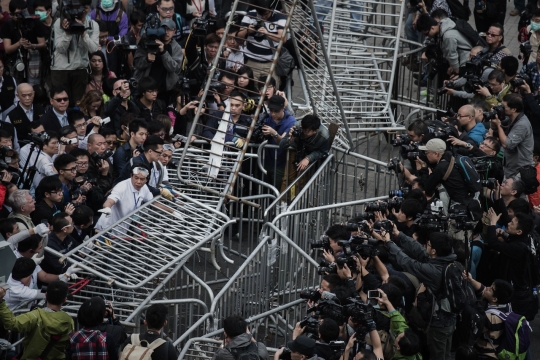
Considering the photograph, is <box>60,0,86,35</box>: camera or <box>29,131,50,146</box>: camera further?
<box>60,0,86,35</box>: camera

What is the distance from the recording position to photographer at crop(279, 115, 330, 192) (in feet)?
42.7

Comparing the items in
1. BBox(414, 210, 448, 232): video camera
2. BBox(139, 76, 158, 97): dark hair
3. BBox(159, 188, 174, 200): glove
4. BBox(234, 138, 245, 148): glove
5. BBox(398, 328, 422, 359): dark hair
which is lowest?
BBox(398, 328, 422, 359): dark hair

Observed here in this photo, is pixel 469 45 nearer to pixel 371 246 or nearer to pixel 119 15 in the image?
pixel 119 15

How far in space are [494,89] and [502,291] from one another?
432cm

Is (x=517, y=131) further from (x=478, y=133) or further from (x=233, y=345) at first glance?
(x=233, y=345)

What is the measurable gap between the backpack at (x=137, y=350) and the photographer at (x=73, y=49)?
6287 mm

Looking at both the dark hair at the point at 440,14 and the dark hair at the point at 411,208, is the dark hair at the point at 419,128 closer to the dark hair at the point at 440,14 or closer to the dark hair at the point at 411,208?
the dark hair at the point at 411,208

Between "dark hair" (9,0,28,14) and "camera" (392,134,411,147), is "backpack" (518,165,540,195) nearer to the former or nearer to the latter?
"camera" (392,134,411,147)

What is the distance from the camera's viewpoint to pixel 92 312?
384 inches

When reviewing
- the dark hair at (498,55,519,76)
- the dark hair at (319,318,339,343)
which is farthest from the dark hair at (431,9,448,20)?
the dark hair at (319,318,339,343)

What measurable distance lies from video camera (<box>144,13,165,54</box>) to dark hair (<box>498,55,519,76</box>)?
4292 millimetres

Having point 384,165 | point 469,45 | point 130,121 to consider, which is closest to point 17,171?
point 130,121

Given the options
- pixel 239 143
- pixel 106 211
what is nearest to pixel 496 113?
pixel 239 143

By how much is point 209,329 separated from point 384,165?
11.0 ft
